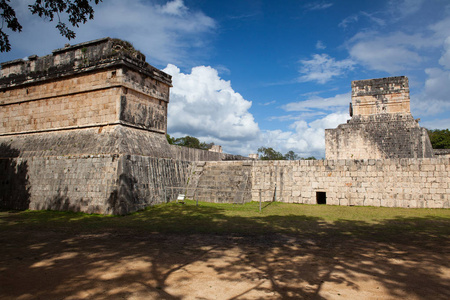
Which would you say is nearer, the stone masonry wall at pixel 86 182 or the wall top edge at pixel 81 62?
the stone masonry wall at pixel 86 182

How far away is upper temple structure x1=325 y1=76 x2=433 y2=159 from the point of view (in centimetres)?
1525

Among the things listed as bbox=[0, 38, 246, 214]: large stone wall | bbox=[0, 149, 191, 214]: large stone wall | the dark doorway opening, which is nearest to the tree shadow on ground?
bbox=[0, 149, 191, 214]: large stone wall

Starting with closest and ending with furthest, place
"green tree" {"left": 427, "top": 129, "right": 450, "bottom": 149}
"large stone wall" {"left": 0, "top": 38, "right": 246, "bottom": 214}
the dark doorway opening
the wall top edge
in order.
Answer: "large stone wall" {"left": 0, "top": 38, "right": 246, "bottom": 214}
the wall top edge
the dark doorway opening
"green tree" {"left": 427, "top": 129, "right": 450, "bottom": 149}

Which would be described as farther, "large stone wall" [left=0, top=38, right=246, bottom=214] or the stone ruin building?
the stone ruin building

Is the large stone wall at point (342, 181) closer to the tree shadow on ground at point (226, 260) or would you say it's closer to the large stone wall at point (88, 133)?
the large stone wall at point (88, 133)

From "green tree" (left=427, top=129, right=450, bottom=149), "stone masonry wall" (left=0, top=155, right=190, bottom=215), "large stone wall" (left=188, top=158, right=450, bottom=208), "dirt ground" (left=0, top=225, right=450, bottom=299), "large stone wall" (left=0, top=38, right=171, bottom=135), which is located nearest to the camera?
"dirt ground" (left=0, top=225, right=450, bottom=299)

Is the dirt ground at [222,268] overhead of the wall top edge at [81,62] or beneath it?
beneath

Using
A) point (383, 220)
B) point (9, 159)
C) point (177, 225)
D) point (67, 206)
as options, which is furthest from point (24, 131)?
point (383, 220)

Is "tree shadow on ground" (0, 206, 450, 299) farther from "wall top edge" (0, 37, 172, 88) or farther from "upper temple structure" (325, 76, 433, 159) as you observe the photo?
"upper temple structure" (325, 76, 433, 159)

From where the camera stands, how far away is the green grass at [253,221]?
737cm

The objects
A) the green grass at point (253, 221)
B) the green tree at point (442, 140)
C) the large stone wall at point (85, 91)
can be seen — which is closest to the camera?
the green grass at point (253, 221)

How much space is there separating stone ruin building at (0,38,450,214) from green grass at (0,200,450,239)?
2.76ft

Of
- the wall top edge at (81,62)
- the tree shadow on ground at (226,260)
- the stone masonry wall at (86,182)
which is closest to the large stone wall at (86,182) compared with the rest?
the stone masonry wall at (86,182)

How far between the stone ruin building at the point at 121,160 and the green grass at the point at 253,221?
0.84 meters
